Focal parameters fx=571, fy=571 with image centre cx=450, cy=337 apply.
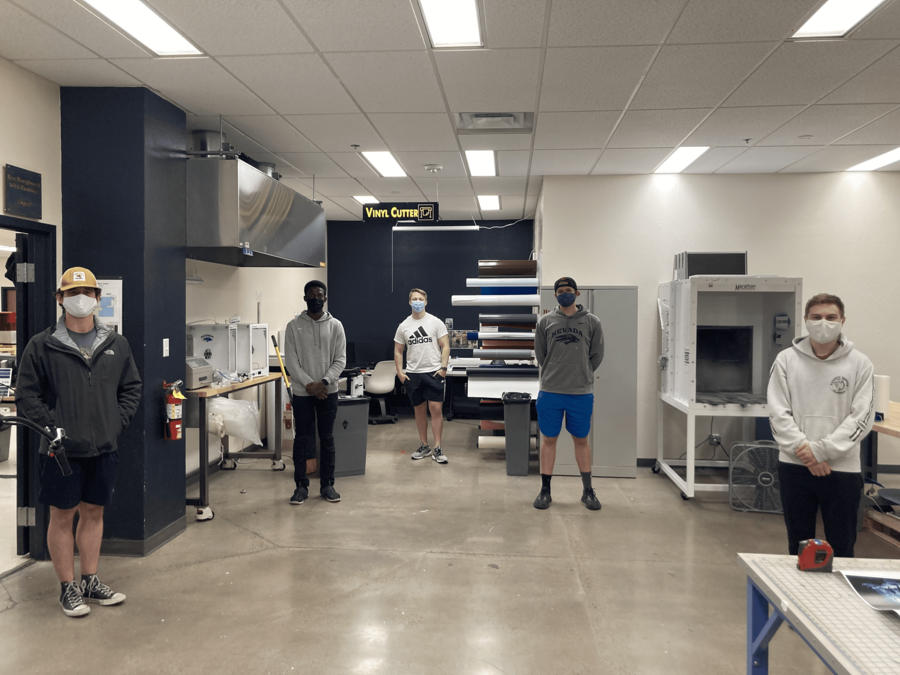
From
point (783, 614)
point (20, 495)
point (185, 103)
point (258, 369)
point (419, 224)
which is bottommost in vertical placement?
point (20, 495)

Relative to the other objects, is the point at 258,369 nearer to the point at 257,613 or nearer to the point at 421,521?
the point at 421,521

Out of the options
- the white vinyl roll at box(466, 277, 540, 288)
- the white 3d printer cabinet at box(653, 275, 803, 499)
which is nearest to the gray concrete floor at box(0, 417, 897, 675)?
the white 3d printer cabinet at box(653, 275, 803, 499)

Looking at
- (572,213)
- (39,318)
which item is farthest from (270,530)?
(572,213)

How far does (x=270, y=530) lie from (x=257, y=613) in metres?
1.09

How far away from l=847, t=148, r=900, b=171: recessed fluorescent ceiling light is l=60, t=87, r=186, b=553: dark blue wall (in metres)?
5.53

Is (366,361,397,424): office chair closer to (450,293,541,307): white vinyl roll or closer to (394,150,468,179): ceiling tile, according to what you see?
(450,293,541,307): white vinyl roll

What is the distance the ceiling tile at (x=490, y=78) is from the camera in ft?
9.79

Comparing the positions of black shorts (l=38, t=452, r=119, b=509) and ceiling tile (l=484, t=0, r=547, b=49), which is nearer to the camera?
ceiling tile (l=484, t=0, r=547, b=49)

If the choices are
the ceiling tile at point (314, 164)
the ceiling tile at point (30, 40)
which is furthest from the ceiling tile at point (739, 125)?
the ceiling tile at point (30, 40)

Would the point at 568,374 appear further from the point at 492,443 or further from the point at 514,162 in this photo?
the point at 492,443

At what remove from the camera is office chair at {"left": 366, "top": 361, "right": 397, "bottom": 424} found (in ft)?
24.2

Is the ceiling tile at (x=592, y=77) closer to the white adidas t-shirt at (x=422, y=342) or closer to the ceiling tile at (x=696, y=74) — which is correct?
the ceiling tile at (x=696, y=74)

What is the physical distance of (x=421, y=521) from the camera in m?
3.96

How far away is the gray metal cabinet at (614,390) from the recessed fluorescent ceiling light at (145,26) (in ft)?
11.1
